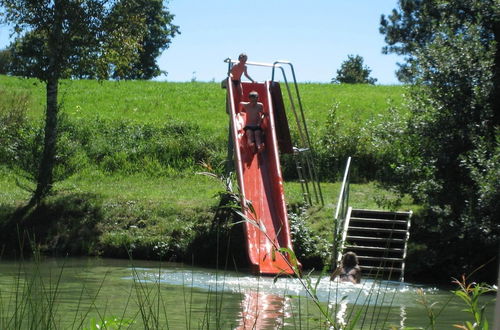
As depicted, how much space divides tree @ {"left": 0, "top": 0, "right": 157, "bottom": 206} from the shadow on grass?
0.61 m

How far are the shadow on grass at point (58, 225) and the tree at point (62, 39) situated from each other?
606 millimetres

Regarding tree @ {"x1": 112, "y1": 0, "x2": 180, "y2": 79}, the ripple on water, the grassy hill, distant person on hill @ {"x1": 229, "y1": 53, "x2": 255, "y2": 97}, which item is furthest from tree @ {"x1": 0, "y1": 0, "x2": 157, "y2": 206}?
tree @ {"x1": 112, "y1": 0, "x2": 180, "y2": 79}

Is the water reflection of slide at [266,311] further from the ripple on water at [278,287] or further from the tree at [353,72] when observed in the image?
the tree at [353,72]

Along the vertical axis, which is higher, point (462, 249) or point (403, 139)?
point (403, 139)

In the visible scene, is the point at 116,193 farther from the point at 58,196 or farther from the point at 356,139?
the point at 356,139

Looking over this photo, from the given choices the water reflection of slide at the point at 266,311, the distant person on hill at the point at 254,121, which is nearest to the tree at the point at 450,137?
the distant person on hill at the point at 254,121

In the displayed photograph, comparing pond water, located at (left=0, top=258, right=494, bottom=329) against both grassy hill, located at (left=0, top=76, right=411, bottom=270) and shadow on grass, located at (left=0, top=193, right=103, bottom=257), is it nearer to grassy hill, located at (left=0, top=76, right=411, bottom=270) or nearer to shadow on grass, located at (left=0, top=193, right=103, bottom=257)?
shadow on grass, located at (left=0, top=193, right=103, bottom=257)

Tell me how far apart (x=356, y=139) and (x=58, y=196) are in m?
9.31

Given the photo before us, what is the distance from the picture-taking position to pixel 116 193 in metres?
24.4

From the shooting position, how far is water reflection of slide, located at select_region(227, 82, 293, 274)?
60.6 ft

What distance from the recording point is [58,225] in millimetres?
22094

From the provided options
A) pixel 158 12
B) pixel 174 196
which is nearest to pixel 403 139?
pixel 174 196

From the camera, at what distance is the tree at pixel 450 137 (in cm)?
1834

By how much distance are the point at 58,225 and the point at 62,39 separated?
4860 millimetres
